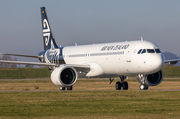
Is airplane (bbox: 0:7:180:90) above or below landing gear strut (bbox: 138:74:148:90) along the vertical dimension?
above

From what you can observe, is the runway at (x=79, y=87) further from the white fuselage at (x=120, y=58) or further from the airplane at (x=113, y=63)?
the white fuselage at (x=120, y=58)

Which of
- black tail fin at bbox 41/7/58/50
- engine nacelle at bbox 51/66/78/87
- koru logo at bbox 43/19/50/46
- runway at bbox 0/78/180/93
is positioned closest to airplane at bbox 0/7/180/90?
engine nacelle at bbox 51/66/78/87

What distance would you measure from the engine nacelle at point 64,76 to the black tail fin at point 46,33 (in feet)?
36.3

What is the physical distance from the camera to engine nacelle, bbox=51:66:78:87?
32.2m

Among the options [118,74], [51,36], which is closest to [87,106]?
[118,74]

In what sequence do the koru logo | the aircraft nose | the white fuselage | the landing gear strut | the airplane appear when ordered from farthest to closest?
the koru logo, the landing gear strut, the airplane, the white fuselage, the aircraft nose

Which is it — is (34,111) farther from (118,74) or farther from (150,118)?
(118,74)

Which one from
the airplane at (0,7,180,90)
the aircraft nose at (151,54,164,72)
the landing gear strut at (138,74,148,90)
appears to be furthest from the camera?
the landing gear strut at (138,74,148,90)

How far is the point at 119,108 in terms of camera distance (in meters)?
17.3

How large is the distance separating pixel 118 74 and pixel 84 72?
3.81m

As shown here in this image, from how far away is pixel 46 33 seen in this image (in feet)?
148

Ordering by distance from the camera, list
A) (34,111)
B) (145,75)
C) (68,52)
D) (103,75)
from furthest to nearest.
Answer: (68,52), (103,75), (145,75), (34,111)

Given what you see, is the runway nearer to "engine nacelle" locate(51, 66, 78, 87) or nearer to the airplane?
"engine nacelle" locate(51, 66, 78, 87)

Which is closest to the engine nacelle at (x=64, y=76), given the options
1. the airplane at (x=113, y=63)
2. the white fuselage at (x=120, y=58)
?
the airplane at (x=113, y=63)
